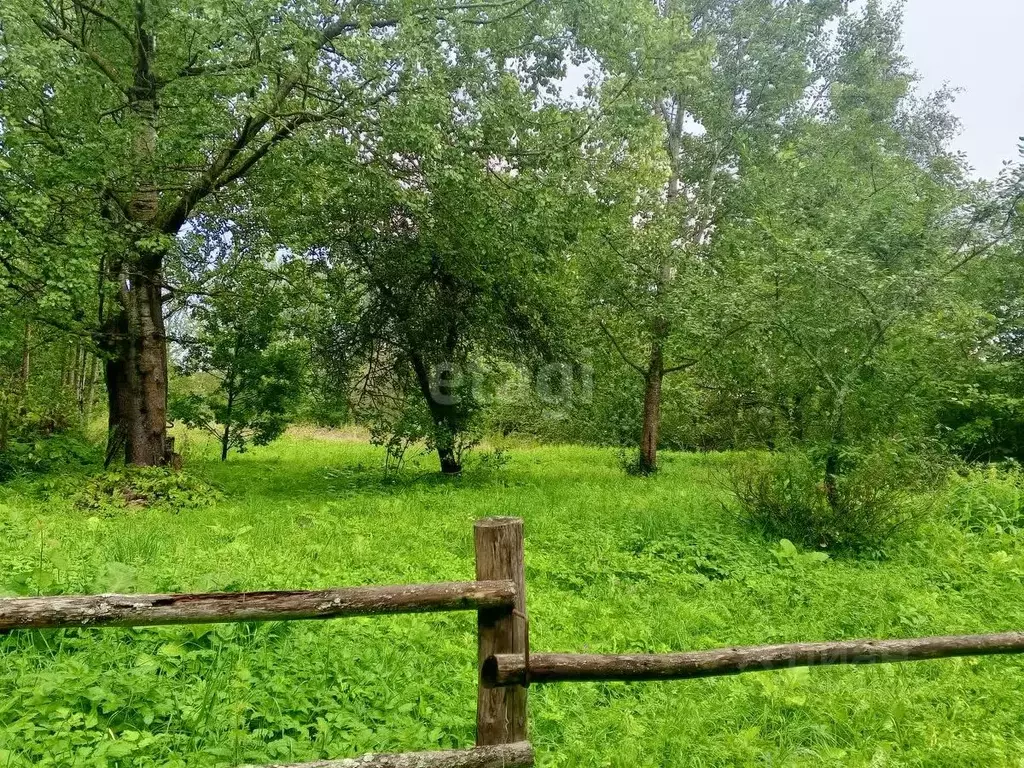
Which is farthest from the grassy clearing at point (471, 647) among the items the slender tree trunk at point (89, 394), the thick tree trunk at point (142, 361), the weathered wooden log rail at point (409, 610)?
the slender tree trunk at point (89, 394)

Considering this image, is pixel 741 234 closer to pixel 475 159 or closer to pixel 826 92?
pixel 475 159

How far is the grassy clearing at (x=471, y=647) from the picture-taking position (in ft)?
11.3

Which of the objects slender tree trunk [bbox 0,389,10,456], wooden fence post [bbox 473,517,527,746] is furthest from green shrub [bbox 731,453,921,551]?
slender tree trunk [bbox 0,389,10,456]

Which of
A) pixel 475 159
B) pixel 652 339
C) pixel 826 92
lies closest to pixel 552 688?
pixel 475 159

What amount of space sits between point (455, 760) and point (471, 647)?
2444 millimetres

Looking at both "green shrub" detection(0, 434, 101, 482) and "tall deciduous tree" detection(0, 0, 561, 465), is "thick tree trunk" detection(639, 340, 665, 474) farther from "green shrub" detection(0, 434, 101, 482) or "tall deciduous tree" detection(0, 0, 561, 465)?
"green shrub" detection(0, 434, 101, 482)

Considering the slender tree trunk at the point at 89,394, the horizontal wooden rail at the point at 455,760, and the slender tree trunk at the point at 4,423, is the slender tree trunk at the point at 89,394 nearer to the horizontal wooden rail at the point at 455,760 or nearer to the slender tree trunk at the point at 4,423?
the slender tree trunk at the point at 4,423

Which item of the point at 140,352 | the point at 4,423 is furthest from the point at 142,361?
the point at 4,423

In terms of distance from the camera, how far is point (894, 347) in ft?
28.2

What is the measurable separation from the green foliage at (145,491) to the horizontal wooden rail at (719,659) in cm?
911

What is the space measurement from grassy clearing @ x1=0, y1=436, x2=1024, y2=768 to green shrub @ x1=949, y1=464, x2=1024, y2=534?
0.74 metres

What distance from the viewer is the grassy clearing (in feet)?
11.3

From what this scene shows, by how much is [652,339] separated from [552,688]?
12.1m

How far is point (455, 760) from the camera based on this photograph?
2.55m
